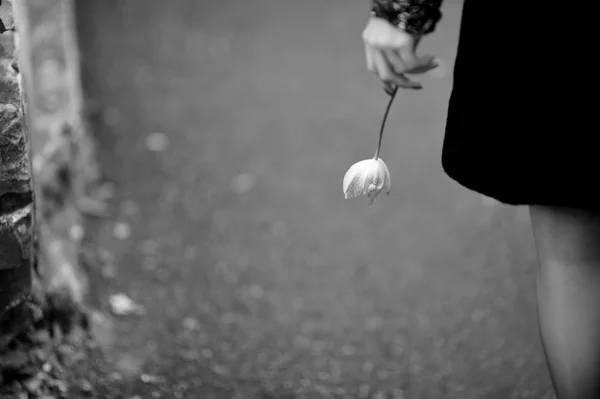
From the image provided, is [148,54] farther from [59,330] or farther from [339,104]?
[59,330]

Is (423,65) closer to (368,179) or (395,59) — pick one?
(395,59)

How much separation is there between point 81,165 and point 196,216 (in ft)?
1.81

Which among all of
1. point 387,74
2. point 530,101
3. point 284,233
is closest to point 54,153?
point 284,233

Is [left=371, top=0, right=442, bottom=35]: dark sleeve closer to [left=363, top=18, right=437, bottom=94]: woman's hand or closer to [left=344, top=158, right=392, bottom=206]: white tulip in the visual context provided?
[left=363, top=18, right=437, bottom=94]: woman's hand

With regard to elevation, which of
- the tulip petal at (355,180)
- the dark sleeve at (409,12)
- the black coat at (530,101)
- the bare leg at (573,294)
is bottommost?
the bare leg at (573,294)

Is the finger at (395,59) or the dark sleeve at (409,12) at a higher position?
the dark sleeve at (409,12)

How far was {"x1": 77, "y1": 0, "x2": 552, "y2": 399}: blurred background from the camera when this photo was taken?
2256mm

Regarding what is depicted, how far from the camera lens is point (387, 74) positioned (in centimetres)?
138

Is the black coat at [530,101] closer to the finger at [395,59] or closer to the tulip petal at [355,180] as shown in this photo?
the finger at [395,59]

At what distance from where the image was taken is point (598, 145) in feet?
3.92

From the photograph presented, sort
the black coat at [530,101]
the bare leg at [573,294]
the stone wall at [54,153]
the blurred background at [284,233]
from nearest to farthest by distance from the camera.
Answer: the black coat at [530,101] < the bare leg at [573,294] < the stone wall at [54,153] < the blurred background at [284,233]

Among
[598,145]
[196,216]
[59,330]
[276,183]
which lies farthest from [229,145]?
[598,145]

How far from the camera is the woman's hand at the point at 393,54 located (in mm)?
1352

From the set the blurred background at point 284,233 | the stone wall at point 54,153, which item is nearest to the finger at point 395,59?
the stone wall at point 54,153
